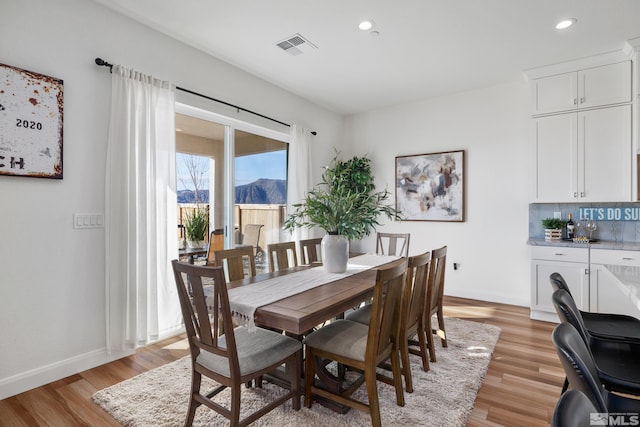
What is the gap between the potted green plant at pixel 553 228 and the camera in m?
3.94

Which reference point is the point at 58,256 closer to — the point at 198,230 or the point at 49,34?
the point at 198,230

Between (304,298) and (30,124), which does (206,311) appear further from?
(30,124)

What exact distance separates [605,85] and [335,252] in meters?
3.58

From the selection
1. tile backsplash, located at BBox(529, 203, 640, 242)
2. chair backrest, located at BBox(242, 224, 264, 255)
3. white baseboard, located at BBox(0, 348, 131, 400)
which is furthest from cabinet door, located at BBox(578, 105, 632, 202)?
white baseboard, located at BBox(0, 348, 131, 400)

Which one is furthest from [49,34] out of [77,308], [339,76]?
[339,76]

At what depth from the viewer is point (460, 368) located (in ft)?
8.65

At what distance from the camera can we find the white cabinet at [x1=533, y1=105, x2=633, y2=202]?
11.7 feet

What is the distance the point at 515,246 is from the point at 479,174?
1.07 meters

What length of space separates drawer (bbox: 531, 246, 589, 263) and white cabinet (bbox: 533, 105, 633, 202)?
0.59 meters

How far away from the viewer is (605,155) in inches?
144

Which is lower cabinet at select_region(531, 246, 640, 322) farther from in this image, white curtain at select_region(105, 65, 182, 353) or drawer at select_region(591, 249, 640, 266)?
white curtain at select_region(105, 65, 182, 353)

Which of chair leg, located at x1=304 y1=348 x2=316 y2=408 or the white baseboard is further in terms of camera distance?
the white baseboard

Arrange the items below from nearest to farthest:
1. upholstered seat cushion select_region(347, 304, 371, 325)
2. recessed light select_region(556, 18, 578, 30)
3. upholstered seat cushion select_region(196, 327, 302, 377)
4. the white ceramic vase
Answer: upholstered seat cushion select_region(196, 327, 302, 377)
upholstered seat cushion select_region(347, 304, 371, 325)
the white ceramic vase
recessed light select_region(556, 18, 578, 30)

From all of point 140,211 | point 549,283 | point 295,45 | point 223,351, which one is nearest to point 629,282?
point 223,351
